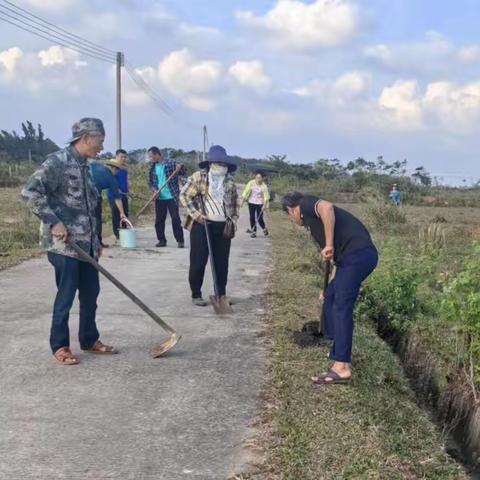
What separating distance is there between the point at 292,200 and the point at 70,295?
5.93 ft

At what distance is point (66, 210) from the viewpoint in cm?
484

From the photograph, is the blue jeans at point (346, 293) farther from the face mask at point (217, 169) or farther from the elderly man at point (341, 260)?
the face mask at point (217, 169)

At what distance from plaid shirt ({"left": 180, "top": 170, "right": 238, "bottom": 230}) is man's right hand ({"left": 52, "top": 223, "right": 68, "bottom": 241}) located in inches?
93.9

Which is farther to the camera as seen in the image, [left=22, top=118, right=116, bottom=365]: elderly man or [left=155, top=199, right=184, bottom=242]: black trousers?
[left=155, top=199, right=184, bottom=242]: black trousers

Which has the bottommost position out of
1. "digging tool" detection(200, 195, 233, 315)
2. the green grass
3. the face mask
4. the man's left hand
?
the green grass

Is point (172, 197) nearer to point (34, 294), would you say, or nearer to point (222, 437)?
point (34, 294)

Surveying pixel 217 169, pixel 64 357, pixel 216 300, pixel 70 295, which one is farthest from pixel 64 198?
pixel 216 300

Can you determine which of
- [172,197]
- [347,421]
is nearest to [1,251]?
[172,197]

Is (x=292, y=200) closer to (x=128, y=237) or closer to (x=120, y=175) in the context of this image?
(x=128, y=237)

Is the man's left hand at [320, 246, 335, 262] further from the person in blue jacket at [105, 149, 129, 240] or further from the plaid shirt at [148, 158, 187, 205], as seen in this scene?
the person in blue jacket at [105, 149, 129, 240]

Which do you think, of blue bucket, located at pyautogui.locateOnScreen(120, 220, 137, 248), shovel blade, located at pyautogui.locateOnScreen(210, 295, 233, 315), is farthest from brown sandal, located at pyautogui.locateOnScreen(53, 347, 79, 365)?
blue bucket, located at pyautogui.locateOnScreen(120, 220, 137, 248)

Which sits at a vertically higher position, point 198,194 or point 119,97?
point 119,97

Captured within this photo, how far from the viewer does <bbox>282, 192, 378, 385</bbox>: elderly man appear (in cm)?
466

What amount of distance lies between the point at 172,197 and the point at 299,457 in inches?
341
